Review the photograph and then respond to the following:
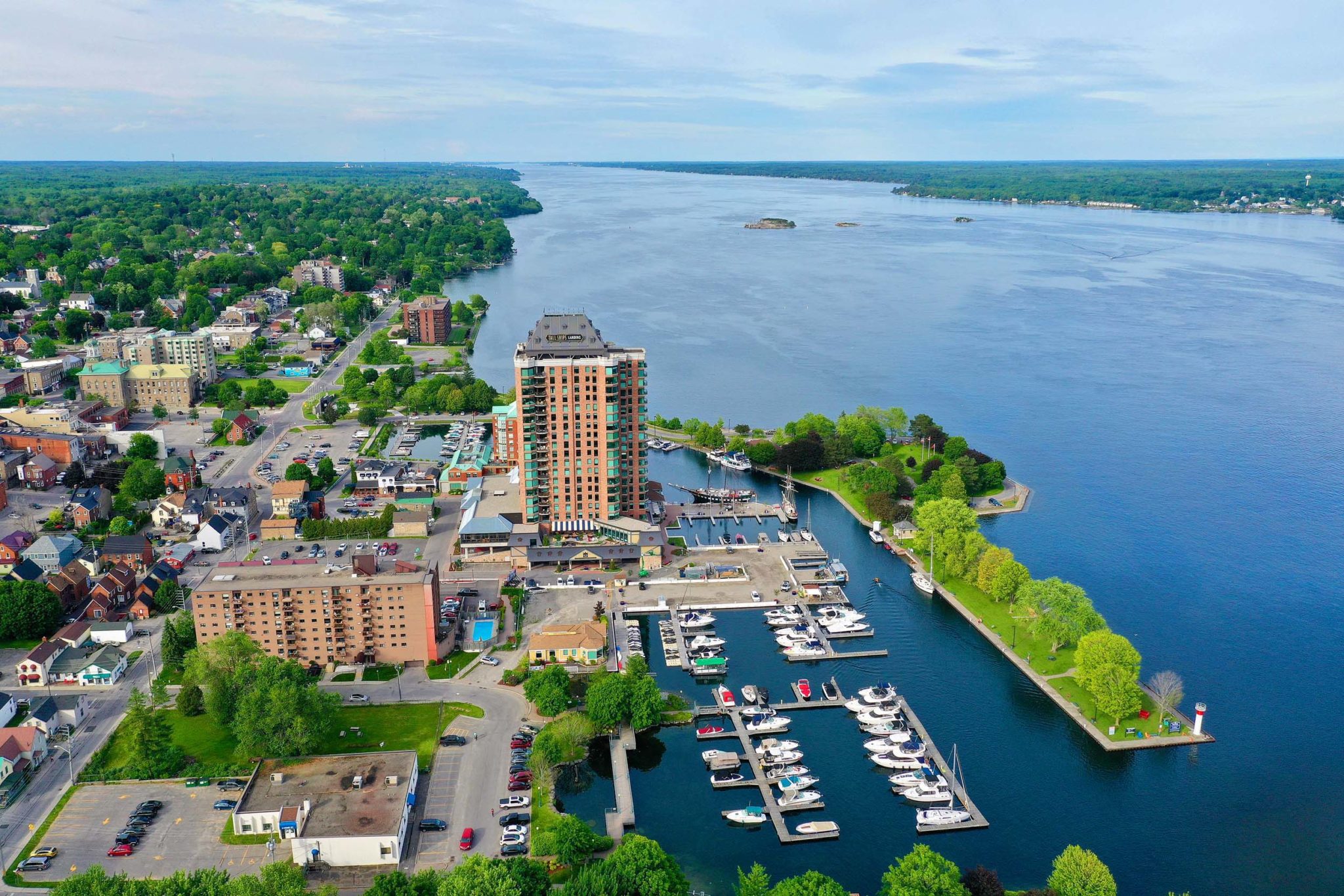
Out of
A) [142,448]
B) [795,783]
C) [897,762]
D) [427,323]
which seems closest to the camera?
[795,783]

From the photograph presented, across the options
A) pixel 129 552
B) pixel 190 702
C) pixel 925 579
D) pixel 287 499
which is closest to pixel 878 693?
pixel 925 579

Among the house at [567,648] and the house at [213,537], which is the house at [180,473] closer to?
the house at [213,537]

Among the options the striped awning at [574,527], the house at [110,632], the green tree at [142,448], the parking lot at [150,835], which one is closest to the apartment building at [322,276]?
the green tree at [142,448]

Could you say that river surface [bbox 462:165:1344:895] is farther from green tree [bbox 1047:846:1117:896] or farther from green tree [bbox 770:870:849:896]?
green tree [bbox 770:870:849:896]

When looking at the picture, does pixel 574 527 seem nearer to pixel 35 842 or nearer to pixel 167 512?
pixel 167 512

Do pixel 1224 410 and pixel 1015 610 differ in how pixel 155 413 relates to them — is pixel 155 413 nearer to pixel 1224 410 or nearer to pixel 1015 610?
pixel 1015 610
